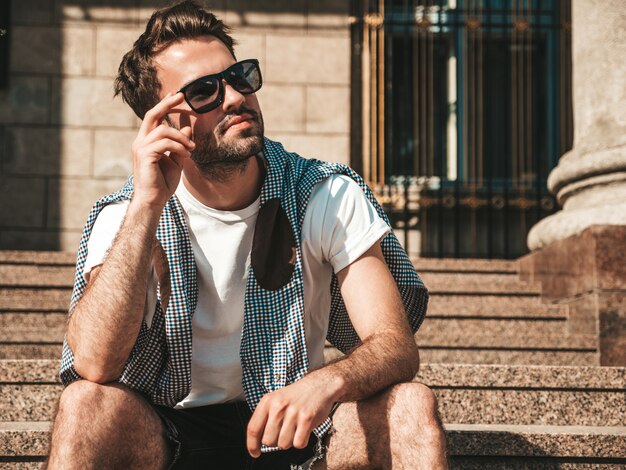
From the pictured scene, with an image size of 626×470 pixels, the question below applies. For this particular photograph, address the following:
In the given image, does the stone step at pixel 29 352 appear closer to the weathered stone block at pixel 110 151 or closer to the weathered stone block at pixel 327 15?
the weathered stone block at pixel 110 151

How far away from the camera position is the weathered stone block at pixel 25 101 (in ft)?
28.3

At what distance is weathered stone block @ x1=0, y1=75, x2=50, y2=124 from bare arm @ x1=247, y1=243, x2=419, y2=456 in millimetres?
6327

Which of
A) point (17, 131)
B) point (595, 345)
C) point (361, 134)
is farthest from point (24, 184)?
point (595, 345)

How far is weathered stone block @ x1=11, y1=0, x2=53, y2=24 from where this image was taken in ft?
28.6

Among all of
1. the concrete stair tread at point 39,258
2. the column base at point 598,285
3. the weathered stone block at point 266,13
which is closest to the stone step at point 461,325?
the column base at point 598,285

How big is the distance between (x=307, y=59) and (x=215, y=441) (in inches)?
247

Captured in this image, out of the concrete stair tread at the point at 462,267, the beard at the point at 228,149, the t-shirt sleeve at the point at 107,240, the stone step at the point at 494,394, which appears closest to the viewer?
the t-shirt sleeve at the point at 107,240

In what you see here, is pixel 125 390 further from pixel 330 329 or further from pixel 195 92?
pixel 195 92

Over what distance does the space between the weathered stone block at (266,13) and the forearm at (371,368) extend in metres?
6.51

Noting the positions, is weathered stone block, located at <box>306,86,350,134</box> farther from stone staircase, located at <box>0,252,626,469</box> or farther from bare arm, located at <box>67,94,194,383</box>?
bare arm, located at <box>67,94,194,383</box>

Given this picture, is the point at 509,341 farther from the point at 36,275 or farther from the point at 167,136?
the point at 36,275

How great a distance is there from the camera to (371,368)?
266 centimetres

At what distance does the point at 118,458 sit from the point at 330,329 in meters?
0.92

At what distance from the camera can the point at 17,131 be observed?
861 centimetres
